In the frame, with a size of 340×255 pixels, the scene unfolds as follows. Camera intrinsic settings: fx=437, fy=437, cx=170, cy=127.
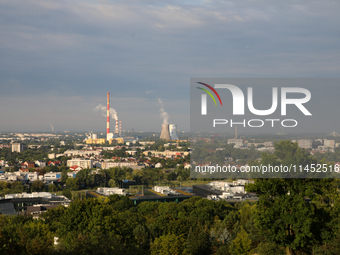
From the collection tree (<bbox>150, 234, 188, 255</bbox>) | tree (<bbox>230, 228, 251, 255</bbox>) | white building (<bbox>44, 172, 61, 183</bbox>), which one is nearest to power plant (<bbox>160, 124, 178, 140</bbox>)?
white building (<bbox>44, 172, 61, 183</bbox>)

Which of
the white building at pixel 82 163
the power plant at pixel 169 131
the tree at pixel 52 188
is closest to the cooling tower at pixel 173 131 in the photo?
the power plant at pixel 169 131

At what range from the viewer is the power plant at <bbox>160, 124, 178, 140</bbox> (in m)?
90.8

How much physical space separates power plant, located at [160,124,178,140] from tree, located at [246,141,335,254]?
265 ft

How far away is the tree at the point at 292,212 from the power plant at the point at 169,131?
80874 millimetres

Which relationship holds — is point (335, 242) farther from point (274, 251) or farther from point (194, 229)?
point (194, 229)

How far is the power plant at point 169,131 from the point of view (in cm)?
9082

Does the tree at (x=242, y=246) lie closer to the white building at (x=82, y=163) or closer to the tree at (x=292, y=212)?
the tree at (x=292, y=212)

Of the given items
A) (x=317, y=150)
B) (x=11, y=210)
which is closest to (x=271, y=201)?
(x=317, y=150)

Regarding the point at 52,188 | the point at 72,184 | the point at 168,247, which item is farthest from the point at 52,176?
the point at 168,247

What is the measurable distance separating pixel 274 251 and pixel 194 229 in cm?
427

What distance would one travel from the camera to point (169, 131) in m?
92.7

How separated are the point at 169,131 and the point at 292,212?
275 ft

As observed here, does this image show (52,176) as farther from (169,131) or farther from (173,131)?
(173,131)

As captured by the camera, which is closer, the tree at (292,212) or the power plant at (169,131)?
the tree at (292,212)
